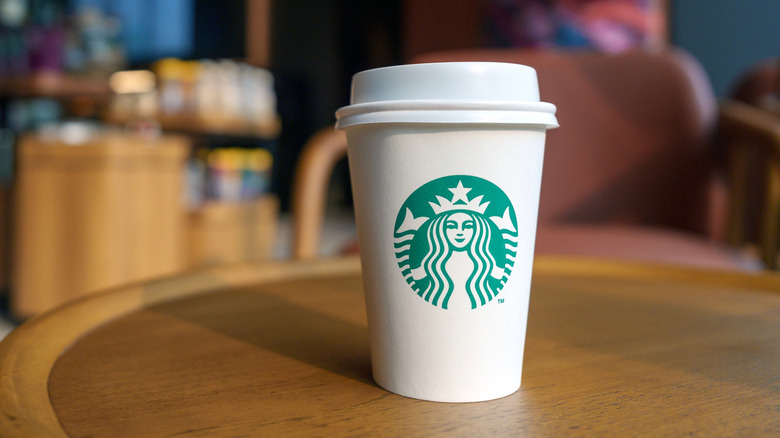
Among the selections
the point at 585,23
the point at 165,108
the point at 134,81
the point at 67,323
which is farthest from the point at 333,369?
the point at 585,23

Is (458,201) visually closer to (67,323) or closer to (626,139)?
(67,323)

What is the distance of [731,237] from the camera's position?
4.90 ft

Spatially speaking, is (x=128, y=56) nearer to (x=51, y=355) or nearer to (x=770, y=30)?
(x=770, y=30)

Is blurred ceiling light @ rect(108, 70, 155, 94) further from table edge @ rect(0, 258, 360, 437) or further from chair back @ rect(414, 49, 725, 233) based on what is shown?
table edge @ rect(0, 258, 360, 437)

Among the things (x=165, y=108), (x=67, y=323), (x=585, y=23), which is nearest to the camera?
(x=67, y=323)

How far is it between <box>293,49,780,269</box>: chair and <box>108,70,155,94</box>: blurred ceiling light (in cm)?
256

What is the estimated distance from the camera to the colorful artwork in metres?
3.91

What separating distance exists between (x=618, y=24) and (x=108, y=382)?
13.8ft

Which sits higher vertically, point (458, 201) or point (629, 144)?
point (458, 201)

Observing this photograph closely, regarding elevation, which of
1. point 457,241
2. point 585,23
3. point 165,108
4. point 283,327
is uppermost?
point 585,23

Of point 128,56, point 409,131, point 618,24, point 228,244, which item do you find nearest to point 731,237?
point 409,131

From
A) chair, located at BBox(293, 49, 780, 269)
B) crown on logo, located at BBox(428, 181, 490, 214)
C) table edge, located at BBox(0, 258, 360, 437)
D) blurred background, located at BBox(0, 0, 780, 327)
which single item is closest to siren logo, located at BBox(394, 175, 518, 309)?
crown on logo, located at BBox(428, 181, 490, 214)

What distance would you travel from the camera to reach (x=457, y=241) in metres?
0.38

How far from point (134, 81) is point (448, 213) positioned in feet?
12.5
